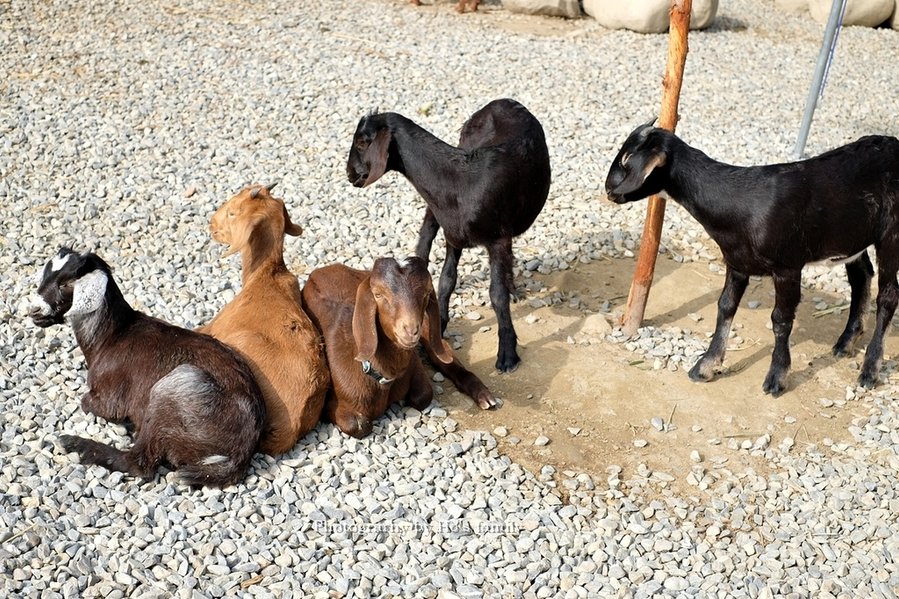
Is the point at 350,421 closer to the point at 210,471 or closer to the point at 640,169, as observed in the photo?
the point at 210,471

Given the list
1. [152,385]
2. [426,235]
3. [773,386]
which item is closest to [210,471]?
[152,385]

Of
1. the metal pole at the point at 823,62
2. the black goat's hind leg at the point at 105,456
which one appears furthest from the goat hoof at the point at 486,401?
the metal pole at the point at 823,62

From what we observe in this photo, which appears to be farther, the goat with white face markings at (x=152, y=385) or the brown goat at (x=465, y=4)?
the brown goat at (x=465, y=4)

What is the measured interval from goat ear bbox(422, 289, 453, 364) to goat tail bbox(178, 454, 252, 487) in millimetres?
1276

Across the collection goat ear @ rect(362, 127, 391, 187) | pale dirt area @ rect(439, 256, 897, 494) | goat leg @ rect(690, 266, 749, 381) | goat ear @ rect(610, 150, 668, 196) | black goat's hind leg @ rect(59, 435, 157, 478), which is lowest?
pale dirt area @ rect(439, 256, 897, 494)

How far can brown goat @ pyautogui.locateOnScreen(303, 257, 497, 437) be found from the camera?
5238 millimetres

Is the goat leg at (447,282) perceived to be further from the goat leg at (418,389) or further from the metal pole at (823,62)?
the metal pole at (823,62)

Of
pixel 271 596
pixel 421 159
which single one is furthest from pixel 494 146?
pixel 271 596

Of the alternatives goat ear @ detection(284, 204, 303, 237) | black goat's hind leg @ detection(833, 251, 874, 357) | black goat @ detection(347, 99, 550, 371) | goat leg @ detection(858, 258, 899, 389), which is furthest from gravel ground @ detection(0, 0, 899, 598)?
goat ear @ detection(284, 204, 303, 237)

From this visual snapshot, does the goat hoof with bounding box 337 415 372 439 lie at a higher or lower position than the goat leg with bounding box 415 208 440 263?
lower

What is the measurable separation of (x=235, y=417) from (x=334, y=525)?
0.77 metres

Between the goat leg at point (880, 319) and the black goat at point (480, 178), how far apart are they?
7.83ft

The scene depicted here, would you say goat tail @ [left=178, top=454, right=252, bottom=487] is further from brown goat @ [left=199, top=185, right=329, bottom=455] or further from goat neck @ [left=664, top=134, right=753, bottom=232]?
goat neck @ [left=664, top=134, right=753, bottom=232]

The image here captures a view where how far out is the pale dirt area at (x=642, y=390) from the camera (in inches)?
233
